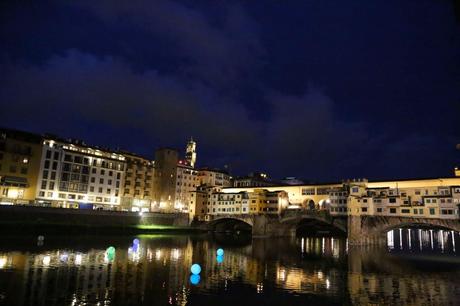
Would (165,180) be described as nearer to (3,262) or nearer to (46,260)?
(46,260)

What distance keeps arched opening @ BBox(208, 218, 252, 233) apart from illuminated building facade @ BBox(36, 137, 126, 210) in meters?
32.7

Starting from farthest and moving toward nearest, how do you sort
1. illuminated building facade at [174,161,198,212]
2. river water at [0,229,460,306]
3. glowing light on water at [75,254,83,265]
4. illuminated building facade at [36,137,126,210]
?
1. illuminated building facade at [174,161,198,212]
2. illuminated building facade at [36,137,126,210]
3. glowing light on water at [75,254,83,265]
4. river water at [0,229,460,306]

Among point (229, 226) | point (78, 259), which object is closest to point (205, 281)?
point (78, 259)

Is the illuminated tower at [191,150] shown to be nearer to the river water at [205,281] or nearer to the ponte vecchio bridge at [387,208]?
the ponte vecchio bridge at [387,208]

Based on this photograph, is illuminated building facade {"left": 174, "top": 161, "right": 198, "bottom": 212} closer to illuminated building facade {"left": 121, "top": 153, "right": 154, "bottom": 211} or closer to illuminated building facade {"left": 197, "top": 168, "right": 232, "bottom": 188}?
illuminated building facade {"left": 197, "top": 168, "right": 232, "bottom": 188}

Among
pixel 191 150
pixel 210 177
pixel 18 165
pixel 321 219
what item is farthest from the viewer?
pixel 191 150

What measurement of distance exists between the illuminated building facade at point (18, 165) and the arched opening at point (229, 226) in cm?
5362

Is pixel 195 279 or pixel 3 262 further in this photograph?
pixel 3 262

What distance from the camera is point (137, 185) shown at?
112750 mm

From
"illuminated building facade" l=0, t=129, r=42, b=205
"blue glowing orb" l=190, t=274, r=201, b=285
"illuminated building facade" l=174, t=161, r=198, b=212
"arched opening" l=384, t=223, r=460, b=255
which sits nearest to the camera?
"blue glowing orb" l=190, t=274, r=201, b=285

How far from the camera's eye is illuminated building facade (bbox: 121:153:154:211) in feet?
354

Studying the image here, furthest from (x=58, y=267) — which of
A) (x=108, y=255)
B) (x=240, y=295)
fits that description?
(x=240, y=295)

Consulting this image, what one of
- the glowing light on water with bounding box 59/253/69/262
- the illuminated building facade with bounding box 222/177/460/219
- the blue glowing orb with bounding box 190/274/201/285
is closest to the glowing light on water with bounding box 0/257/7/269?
the glowing light on water with bounding box 59/253/69/262

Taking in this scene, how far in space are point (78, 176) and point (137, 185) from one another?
2313cm
